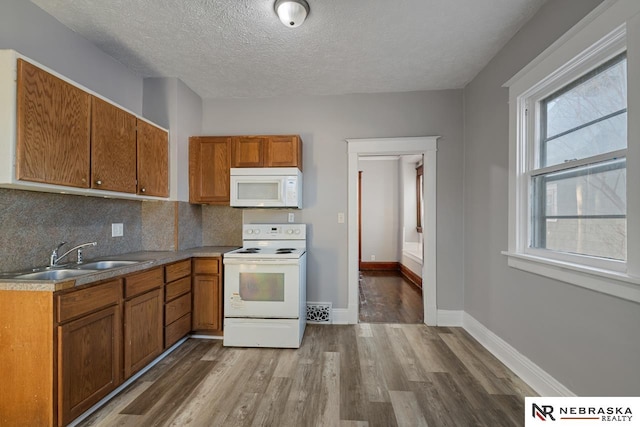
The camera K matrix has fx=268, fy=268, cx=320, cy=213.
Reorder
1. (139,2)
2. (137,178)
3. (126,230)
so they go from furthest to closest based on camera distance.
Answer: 1. (126,230)
2. (137,178)
3. (139,2)

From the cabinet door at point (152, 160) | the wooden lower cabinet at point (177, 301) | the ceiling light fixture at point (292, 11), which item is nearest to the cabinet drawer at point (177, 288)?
the wooden lower cabinet at point (177, 301)

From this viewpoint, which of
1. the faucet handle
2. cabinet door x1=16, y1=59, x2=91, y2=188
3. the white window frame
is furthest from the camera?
the faucet handle

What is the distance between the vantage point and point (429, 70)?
8.72 ft

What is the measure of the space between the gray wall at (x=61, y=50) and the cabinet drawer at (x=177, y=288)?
1.82 metres

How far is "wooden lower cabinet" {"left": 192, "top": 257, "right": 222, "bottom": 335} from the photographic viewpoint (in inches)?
104

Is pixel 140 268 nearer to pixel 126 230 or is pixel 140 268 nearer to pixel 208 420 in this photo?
pixel 126 230

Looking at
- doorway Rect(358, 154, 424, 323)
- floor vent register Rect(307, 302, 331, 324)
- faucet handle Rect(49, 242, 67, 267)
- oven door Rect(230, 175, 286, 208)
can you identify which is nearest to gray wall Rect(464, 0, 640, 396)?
floor vent register Rect(307, 302, 331, 324)

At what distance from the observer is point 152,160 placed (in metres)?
2.56

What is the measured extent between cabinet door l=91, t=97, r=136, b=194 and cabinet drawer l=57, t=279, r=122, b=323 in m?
0.76

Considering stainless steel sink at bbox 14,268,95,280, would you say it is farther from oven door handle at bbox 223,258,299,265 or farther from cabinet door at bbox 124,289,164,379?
oven door handle at bbox 223,258,299,265

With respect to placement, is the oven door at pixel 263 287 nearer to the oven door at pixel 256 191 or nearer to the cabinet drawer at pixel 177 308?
the cabinet drawer at pixel 177 308

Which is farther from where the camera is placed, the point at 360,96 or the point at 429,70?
the point at 360,96

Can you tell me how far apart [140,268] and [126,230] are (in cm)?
86

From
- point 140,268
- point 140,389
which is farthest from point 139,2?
point 140,389
